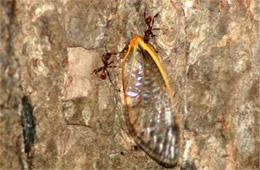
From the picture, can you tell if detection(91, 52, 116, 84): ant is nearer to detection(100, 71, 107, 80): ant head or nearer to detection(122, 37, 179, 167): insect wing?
detection(100, 71, 107, 80): ant head

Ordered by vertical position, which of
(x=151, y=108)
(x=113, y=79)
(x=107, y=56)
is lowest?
(x=151, y=108)

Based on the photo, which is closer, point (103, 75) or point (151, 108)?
point (103, 75)

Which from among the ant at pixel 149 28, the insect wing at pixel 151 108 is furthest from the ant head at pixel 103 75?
the ant at pixel 149 28

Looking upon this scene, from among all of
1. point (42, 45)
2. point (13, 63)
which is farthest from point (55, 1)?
point (13, 63)

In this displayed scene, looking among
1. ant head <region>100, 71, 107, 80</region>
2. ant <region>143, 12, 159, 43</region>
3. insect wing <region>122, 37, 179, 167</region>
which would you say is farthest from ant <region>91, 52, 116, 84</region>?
ant <region>143, 12, 159, 43</region>

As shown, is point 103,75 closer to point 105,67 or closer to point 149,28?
point 105,67

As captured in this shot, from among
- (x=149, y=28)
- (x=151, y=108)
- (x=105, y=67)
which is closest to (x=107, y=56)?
(x=105, y=67)
